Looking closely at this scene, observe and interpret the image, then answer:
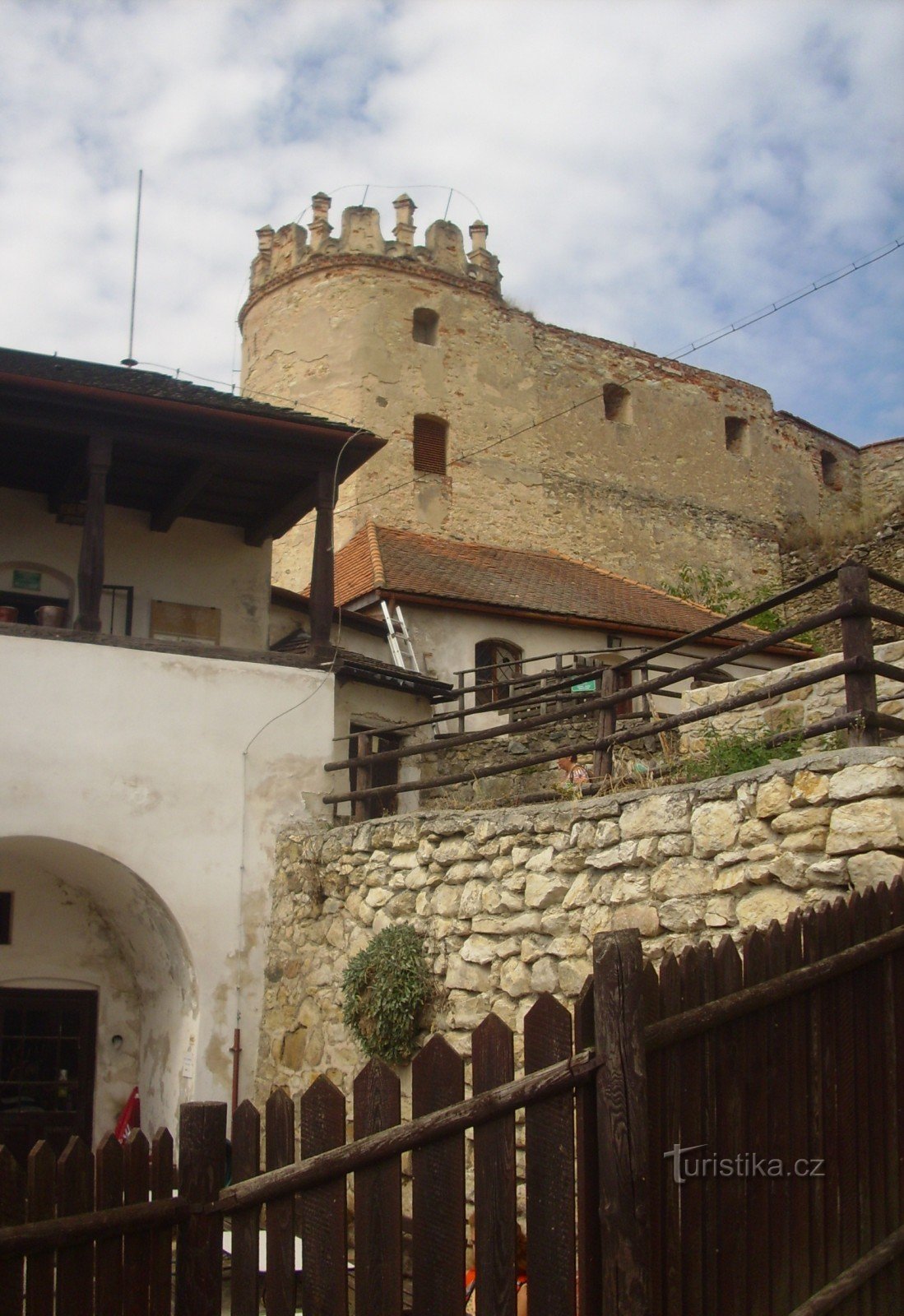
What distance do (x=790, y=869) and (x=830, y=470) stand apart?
32113 millimetres

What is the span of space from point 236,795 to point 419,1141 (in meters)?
7.28

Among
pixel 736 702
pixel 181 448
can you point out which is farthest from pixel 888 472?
pixel 736 702

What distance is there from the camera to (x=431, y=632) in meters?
20.1

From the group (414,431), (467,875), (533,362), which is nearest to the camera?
(467,875)

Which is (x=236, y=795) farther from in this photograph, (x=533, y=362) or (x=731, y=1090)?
(x=533, y=362)

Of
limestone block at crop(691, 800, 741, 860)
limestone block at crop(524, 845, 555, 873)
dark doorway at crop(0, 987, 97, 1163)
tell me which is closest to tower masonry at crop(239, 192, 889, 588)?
dark doorway at crop(0, 987, 97, 1163)

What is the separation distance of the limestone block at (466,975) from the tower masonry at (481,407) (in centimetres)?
1741

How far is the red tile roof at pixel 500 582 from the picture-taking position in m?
→ 20.6

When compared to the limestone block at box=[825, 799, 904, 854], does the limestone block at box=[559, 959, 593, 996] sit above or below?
below

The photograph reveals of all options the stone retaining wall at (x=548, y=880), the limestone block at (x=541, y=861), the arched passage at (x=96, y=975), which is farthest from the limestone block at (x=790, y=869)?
the arched passage at (x=96, y=975)

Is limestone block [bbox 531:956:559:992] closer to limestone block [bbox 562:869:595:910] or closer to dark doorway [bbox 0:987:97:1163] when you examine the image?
limestone block [bbox 562:869:595:910]

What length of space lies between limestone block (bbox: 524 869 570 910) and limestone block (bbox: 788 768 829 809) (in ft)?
6.19

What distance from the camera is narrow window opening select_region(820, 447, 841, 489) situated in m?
35.9

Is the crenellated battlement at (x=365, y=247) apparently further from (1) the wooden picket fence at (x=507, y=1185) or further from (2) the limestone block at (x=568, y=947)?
(1) the wooden picket fence at (x=507, y=1185)
